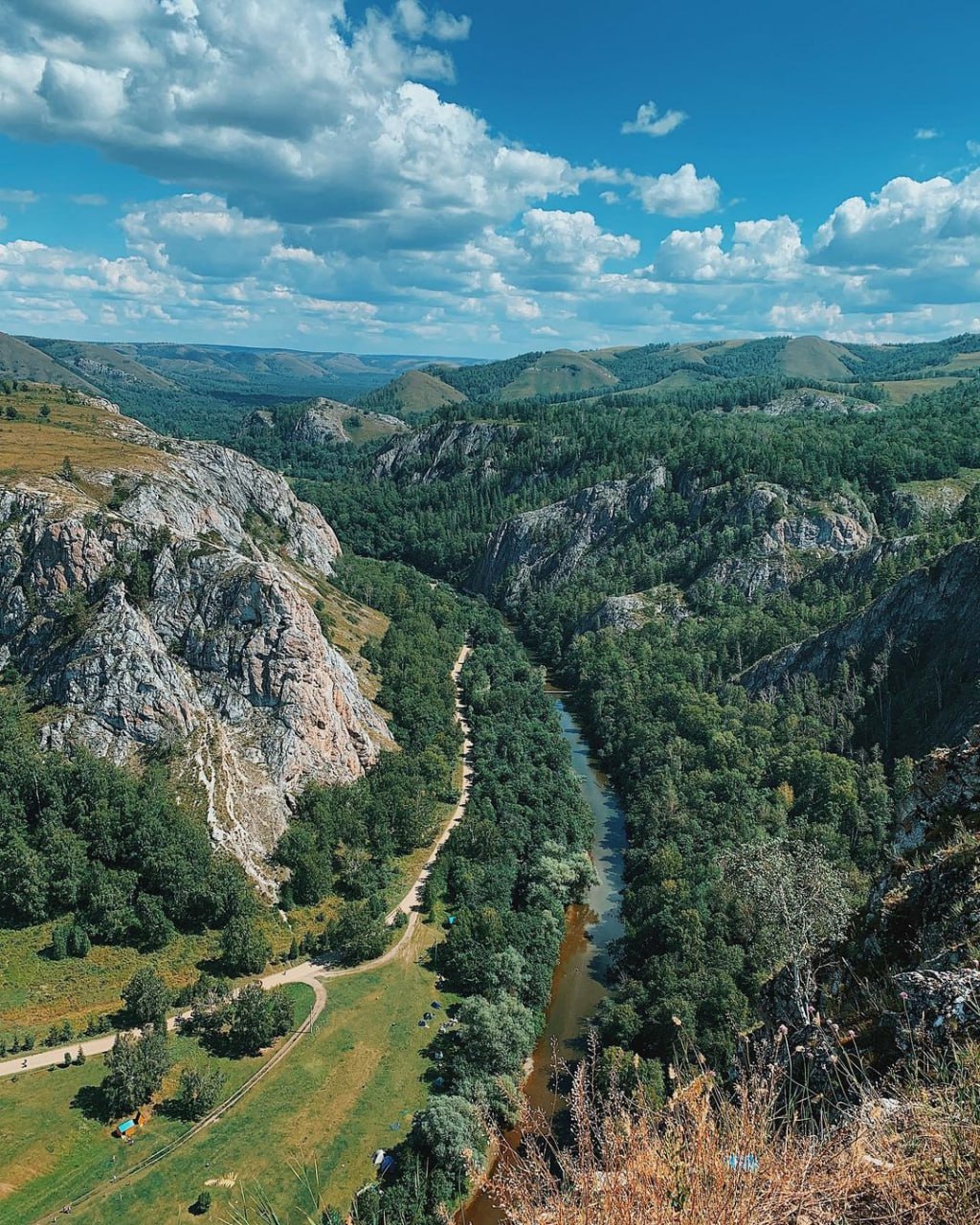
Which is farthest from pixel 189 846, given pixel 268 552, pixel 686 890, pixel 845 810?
pixel 268 552

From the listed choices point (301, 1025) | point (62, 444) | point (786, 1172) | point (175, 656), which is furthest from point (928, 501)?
point (786, 1172)

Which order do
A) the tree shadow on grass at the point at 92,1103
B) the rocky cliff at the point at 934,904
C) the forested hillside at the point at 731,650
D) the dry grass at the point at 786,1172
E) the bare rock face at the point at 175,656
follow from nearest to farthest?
the dry grass at the point at 786,1172, the rocky cliff at the point at 934,904, the tree shadow on grass at the point at 92,1103, the forested hillside at the point at 731,650, the bare rock face at the point at 175,656

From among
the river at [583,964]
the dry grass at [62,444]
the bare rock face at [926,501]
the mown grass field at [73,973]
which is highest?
the dry grass at [62,444]

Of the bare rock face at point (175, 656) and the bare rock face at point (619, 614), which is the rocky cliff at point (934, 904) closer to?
the bare rock face at point (175, 656)

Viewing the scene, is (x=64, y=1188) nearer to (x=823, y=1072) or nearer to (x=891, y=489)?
(x=823, y=1072)

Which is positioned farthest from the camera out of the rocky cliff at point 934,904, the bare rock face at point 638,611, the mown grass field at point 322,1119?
the bare rock face at point 638,611

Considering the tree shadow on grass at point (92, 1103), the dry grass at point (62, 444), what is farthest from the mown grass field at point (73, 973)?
the dry grass at point (62, 444)

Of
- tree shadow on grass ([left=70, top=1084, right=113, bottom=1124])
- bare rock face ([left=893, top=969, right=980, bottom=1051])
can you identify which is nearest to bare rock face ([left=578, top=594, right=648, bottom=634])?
tree shadow on grass ([left=70, top=1084, right=113, bottom=1124])

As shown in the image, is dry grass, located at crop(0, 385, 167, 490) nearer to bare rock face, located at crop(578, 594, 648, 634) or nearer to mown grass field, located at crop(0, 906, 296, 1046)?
mown grass field, located at crop(0, 906, 296, 1046)
